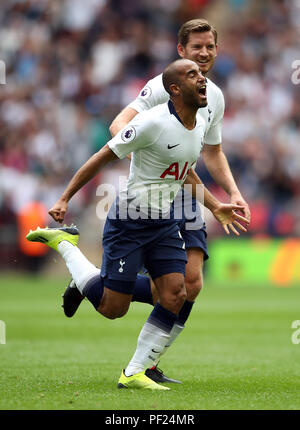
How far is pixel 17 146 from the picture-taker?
61.3 feet

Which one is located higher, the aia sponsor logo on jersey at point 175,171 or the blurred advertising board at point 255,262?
the aia sponsor logo on jersey at point 175,171

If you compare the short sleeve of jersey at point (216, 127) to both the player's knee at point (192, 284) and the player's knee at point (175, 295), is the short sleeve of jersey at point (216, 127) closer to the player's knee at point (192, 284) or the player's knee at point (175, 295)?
the player's knee at point (192, 284)

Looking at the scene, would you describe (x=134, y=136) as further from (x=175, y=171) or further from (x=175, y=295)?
(x=175, y=295)

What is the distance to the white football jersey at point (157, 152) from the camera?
5.98 metres

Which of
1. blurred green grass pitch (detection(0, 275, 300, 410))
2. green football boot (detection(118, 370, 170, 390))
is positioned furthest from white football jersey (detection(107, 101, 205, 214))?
blurred green grass pitch (detection(0, 275, 300, 410))

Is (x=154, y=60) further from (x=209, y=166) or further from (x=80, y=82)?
(x=209, y=166)

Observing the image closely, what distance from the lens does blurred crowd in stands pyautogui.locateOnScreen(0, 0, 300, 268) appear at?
59.1 ft

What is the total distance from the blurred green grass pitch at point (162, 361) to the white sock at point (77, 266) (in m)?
0.75

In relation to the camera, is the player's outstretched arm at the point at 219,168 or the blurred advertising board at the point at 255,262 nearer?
the player's outstretched arm at the point at 219,168

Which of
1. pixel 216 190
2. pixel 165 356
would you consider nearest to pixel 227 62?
pixel 216 190

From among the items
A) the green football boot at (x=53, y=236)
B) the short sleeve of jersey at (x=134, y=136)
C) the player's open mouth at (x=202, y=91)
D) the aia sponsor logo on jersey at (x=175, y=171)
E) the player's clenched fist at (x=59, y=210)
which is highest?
the player's open mouth at (x=202, y=91)

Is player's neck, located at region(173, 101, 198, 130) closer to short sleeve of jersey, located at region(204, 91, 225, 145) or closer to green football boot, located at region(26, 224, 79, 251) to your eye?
short sleeve of jersey, located at region(204, 91, 225, 145)

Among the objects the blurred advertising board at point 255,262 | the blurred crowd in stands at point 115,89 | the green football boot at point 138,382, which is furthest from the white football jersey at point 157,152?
the blurred advertising board at point 255,262

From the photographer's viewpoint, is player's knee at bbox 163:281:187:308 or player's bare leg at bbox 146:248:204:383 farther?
player's bare leg at bbox 146:248:204:383
